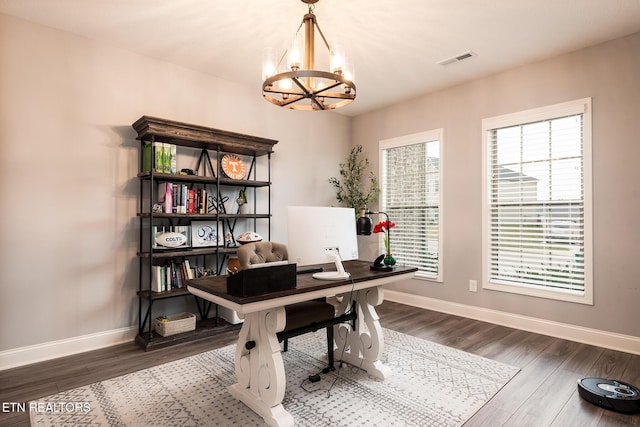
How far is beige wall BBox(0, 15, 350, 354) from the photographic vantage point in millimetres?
2756

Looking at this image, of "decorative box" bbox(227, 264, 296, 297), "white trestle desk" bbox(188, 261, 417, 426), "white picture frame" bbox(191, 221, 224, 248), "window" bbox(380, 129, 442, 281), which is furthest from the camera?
"window" bbox(380, 129, 442, 281)

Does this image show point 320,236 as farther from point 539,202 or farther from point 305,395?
point 539,202

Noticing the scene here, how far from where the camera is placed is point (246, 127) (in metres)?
4.23

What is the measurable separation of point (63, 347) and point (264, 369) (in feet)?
6.88

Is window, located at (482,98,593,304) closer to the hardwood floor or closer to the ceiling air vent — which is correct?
the hardwood floor

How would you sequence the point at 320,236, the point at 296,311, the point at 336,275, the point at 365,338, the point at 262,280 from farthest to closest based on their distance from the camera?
the point at 365,338 → the point at 296,311 → the point at 336,275 → the point at 320,236 → the point at 262,280

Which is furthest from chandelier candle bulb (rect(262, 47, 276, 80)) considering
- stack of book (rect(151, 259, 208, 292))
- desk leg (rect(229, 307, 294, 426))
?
stack of book (rect(151, 259, 208, 292))

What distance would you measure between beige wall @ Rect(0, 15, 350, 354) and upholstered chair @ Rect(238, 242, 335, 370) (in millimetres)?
1463

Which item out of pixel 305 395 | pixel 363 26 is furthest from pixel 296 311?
pixel 363 26

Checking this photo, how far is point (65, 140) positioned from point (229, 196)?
5.31 ft

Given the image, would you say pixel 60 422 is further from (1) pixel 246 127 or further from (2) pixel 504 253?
(2) pixel 504 253

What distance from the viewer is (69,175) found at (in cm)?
299

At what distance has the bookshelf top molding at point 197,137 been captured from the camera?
10.2 feet

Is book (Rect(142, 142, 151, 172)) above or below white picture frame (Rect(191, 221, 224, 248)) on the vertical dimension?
above
